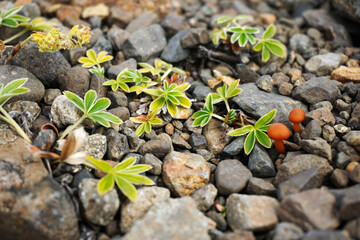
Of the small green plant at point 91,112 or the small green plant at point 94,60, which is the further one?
the small green plant at point 94,60

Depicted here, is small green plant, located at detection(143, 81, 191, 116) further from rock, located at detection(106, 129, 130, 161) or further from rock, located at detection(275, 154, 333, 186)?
rock, located at detection(275, 154, 333, 186)

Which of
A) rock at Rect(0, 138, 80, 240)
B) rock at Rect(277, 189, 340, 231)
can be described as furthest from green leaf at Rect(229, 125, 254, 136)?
rock at Rect(0, 138, 80, 240)

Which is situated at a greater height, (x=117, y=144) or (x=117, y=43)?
(x=117, y=43)

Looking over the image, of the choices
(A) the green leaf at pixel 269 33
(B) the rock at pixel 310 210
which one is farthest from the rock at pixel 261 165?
(A) the green leaf at pixel 269 33

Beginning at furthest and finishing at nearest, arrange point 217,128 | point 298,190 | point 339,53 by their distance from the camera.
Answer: point 339,53
point 217,128
point 298,190

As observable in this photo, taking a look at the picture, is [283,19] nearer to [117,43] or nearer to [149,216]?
[117,43]

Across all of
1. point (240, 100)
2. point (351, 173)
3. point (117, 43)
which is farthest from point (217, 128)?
point (117, 43)

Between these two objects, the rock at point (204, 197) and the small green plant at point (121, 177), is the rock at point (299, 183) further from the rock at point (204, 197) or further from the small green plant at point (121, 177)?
the small green plant at point (121, 177)
